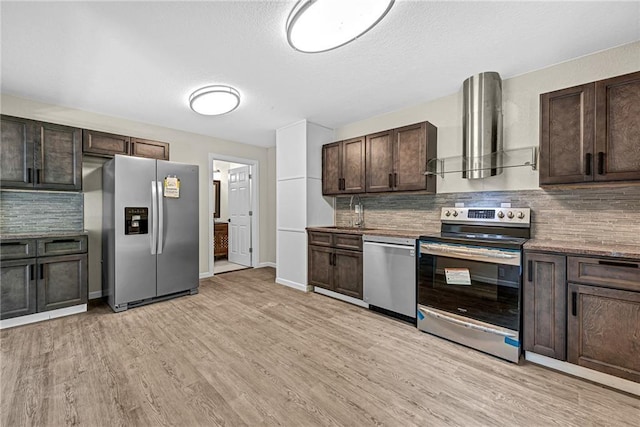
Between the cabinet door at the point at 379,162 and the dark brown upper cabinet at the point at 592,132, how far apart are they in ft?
4.83

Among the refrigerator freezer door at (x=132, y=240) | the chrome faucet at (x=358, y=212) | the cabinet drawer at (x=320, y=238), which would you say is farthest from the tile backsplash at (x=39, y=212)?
the chrome faucet at (x=358, y=212)

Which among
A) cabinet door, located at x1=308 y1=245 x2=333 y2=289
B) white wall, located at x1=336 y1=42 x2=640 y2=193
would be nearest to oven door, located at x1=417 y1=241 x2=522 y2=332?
white wall, located at x1=336 y1=42 x2=640 y2=193

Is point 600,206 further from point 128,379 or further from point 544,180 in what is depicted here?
point 128,379

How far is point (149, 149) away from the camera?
3949 mm

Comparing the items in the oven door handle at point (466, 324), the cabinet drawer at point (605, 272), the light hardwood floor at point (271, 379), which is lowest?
the light hardwood floor at point (271, 379)

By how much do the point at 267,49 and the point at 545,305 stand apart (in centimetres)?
298

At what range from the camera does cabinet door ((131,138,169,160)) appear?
12.5 feet

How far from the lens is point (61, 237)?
296cm

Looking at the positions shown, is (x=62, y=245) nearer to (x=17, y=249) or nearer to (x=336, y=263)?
(x=17, y=249)

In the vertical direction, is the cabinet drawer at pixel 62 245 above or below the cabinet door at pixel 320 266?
above

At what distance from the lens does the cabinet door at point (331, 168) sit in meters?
3.94

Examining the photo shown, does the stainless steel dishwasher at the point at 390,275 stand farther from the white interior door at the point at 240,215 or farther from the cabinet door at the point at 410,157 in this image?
the white interior door at the point at 240,215

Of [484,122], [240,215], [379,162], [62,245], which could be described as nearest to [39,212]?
[62,245]

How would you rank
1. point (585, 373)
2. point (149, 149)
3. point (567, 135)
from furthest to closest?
point (149, 149)
point (567, 135)
point (585, 373)
